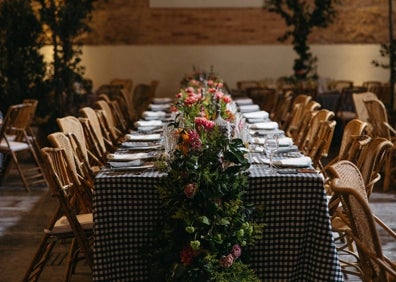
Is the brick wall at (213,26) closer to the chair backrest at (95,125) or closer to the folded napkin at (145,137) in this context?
the chair backrest at (95,125)

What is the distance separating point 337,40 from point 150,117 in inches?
273

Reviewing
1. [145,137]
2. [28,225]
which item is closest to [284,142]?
[145,137]

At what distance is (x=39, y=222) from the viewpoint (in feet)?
20.8

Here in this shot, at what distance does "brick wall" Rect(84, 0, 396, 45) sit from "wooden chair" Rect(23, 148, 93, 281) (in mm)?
9303

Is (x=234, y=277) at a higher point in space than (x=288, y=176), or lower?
lower

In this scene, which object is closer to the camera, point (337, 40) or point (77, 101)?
point (77, 101)

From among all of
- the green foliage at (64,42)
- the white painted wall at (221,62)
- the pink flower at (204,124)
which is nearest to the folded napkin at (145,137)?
the pink flower at (204,124)

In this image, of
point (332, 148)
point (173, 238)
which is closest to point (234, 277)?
point (173, 238)

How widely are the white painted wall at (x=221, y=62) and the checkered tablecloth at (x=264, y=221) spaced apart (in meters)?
9.90

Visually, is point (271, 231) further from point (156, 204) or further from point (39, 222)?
point (39, 222)

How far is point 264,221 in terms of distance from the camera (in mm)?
3912

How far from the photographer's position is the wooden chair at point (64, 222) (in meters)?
4.10

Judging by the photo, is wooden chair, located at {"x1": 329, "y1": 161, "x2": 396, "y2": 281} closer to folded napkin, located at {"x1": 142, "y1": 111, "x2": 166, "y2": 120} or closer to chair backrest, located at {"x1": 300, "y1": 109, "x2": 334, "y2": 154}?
chair backrest, located at {"x1": 300, "y1": 109, "x2": 334, "y2": 154}

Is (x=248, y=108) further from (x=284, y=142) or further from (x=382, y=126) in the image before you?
(x=284, y=142)
